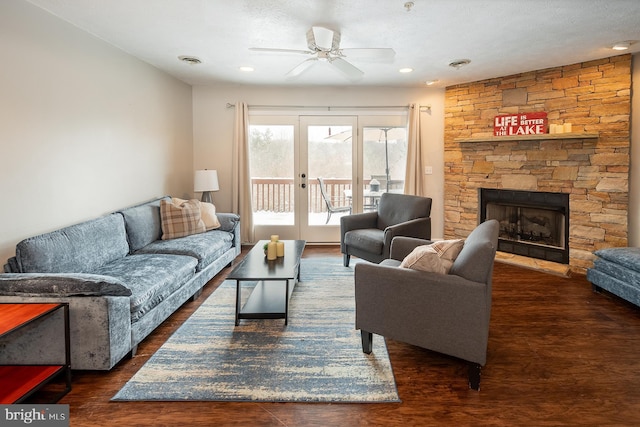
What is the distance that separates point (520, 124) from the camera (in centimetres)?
485

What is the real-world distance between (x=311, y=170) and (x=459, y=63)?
8.37ft

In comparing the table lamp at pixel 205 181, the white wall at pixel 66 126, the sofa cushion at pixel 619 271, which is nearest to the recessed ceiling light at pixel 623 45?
the sofa cushion at pixel 619 271

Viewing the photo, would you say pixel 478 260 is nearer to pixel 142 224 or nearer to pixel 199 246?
pixel 199 246

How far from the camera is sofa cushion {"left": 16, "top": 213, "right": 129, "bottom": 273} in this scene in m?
2.48

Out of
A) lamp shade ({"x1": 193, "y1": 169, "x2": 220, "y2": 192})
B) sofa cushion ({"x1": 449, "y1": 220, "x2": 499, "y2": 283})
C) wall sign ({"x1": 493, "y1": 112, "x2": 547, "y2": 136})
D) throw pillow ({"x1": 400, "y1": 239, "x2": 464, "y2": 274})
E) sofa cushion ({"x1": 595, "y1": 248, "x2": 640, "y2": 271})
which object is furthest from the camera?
lamp shade ({"x1": 193, "y1": 169, "x2": 220, "y2": 192})

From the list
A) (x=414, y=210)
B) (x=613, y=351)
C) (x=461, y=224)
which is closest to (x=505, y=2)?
(x=414, y=210)

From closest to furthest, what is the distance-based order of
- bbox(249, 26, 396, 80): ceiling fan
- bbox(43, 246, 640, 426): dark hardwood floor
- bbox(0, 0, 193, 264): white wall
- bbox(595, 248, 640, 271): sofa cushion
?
1. bbox(43, 246, 640, 426): dark hardwood floor
2. bbox(0, 0, 193, 264): white wall
3. bbox(249, 26, 396, 80): ceiling fan
4. bbox(595, 248, 640, 271): sofa cushion

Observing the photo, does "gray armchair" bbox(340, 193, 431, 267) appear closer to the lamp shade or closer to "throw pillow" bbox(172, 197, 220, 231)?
"throw pillow" bbox(172, 197, 220, 231)

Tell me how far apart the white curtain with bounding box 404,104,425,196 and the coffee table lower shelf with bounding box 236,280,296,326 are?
293 cm

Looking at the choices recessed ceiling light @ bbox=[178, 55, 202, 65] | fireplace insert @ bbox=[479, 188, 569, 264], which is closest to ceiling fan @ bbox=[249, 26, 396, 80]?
recessed ceiling light @ bbox=[178, 55, 202, 65]

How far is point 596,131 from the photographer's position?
4.31 metres

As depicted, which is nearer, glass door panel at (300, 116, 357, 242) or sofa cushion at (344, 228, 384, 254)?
sofa cushion at (344, 228, 384, 254)

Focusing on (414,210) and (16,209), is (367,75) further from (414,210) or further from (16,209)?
(16,209)

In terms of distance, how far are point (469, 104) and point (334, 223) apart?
2.65 meters
